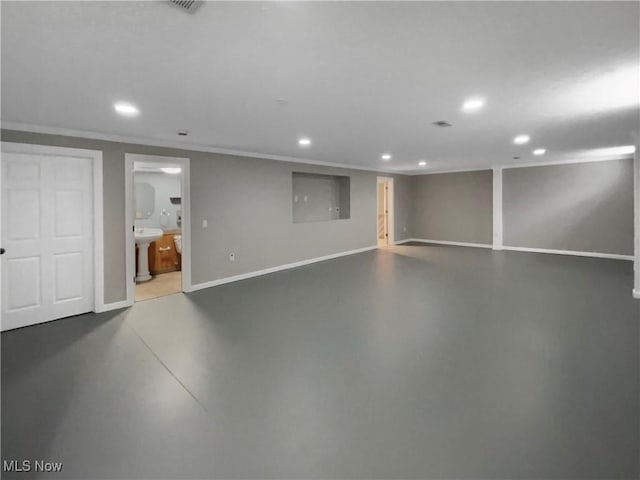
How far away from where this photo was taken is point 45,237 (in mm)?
3629

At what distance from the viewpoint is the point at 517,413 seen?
196 centimetres

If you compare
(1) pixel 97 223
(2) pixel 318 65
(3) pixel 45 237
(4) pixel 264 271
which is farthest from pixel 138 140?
(2) pixel 318 65

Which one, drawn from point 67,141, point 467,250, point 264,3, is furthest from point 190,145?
point 467,250

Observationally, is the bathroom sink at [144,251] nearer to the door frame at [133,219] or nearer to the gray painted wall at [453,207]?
the door frame at [133,219]

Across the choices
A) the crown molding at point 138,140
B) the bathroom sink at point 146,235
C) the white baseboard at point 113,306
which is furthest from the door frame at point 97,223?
the bathroom sink at point 146,235

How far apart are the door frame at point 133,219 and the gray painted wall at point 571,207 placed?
7606 mm

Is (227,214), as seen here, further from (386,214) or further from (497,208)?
(497,208)

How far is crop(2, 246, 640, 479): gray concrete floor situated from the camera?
1650 mm

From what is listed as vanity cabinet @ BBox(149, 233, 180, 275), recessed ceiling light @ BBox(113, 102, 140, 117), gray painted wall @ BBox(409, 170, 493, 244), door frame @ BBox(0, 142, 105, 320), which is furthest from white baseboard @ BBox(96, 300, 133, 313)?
gray painted wall @ BBox(409, 170, 493, 244)

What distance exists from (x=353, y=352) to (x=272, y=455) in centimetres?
126

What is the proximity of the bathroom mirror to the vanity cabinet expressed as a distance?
770mm

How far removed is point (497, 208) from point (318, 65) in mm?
7772

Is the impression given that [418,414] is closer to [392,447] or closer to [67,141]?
[392,447]

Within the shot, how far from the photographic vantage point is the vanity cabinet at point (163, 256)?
6102 mm
